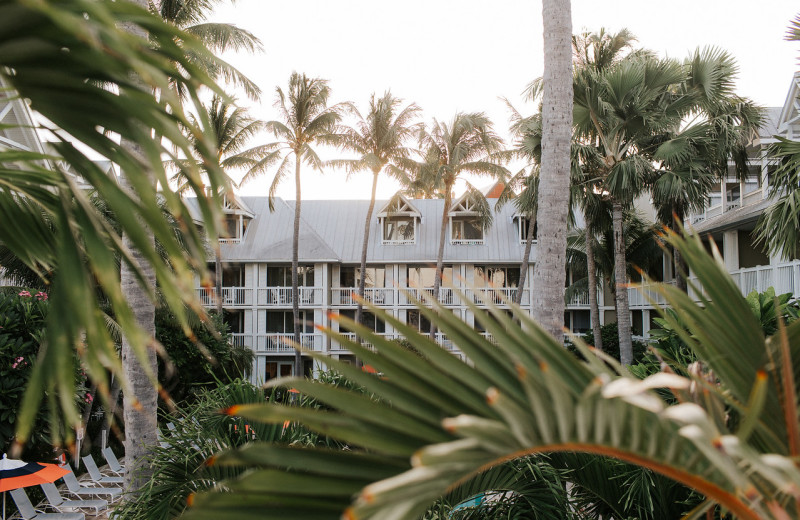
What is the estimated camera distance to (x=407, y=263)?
29.8m

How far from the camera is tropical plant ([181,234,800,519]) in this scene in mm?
937

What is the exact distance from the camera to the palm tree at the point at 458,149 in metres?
26.9

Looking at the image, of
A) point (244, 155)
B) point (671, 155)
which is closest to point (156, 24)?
point (671, 155)

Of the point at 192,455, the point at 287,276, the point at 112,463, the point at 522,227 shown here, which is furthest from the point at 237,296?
the point at 192,455

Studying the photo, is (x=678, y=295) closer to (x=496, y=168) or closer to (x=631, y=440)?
(x=631, y=440)

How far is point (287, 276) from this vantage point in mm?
29906

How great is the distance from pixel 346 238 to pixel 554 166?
24.7 metres

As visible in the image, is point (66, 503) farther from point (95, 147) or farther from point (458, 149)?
point (458, 149)

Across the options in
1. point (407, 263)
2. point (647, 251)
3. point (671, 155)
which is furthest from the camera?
point (407, 263)

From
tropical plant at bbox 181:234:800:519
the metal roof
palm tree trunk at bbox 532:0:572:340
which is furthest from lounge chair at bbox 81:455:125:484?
the metal roof

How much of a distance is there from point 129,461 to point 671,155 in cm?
1412

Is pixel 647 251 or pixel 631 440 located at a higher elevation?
pixel 647 251

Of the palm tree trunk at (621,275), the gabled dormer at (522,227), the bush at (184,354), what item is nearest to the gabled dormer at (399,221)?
the gabled dormer at (522,227)

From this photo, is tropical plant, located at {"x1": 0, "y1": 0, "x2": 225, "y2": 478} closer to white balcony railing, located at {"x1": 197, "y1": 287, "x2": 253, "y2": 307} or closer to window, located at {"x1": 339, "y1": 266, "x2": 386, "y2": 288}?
window, located at {"x1": 339, "y1": 266, "x2": 386, "y2": 288}
